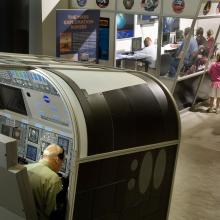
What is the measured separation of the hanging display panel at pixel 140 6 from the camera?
8.90 m

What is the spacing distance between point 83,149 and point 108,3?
6.80 m

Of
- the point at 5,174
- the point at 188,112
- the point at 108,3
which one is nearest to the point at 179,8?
the point at 108,3

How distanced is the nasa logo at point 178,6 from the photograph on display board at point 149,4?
0.42m

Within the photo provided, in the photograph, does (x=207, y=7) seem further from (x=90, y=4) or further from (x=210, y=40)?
(x=90, y=4)

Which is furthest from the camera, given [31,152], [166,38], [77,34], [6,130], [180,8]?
[166,38]

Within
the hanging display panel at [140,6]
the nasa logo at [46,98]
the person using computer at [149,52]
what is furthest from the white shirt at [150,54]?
the nasa logo at [46,98]

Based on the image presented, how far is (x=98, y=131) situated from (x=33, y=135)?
140 cm

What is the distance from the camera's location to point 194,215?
5648 millimetres

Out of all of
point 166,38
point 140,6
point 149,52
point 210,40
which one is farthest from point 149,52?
point 210,40

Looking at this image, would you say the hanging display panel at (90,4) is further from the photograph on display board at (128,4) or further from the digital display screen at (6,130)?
the digital display screen at (6,130)

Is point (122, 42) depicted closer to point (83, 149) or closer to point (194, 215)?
point (194, 215)

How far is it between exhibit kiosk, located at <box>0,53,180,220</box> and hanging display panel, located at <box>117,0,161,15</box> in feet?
15.2

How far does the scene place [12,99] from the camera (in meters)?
4.95

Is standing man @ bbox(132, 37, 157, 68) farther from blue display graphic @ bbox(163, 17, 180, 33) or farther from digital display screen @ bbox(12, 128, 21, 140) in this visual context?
digital display screen @ bbox(12, 128, 21, 140)
